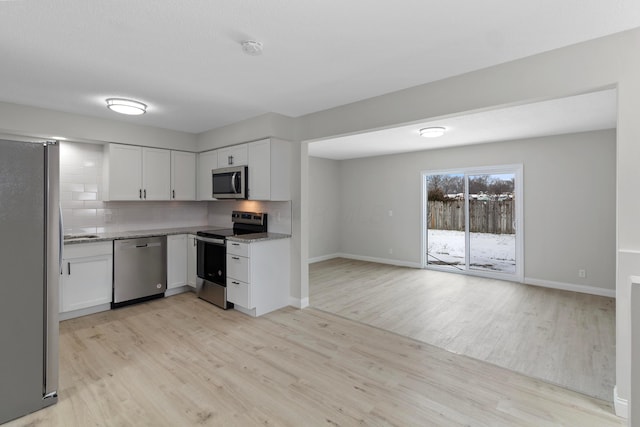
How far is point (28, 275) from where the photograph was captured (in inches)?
80.9

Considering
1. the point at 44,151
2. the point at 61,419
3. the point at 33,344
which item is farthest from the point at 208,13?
the point at 61,419

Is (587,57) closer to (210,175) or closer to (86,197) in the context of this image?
(210,175)

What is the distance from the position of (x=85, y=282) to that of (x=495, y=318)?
4.89 metres

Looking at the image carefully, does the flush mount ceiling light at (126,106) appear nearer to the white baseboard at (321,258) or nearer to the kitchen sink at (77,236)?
the kitchen sink at (77,236)

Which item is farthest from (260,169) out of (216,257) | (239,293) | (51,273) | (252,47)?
(51,273)

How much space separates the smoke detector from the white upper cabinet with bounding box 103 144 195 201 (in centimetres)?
295

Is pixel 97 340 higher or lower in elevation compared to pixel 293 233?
lower

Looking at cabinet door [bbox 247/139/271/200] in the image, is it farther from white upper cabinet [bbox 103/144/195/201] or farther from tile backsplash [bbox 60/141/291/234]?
white upper cabinet [bbox 103/144/195/201]

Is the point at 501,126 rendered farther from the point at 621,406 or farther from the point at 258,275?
the point at 258,275

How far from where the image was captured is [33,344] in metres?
2.07

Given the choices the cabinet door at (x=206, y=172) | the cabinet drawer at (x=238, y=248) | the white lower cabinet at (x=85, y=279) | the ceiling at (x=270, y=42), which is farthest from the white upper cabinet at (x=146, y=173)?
the cabinet drawer at (x=238, y=248)

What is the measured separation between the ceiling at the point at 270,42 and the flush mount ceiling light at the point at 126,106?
13cm

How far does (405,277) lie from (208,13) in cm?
511

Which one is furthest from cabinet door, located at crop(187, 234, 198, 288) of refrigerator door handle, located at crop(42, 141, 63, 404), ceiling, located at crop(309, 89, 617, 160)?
ceiling, located at crop(309, 89, 617, 160)
